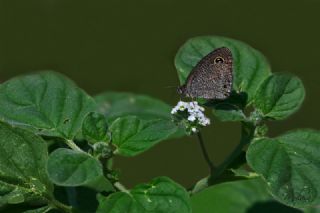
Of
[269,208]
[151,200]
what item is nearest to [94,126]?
[151,200]

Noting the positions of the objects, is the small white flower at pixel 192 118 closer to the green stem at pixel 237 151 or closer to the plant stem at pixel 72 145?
the green stem at pixel 237 151

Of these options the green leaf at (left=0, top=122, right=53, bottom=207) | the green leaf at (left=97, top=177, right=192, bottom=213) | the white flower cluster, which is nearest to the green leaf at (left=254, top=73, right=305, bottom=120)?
the white flower cluster

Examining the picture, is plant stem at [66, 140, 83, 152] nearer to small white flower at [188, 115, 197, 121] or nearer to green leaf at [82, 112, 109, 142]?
green leaf at [82, 112, 109, 142]

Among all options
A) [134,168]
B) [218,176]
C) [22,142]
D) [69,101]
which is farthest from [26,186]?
[134,168]

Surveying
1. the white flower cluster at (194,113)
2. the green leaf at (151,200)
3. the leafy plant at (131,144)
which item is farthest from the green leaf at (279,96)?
the green leaf at (151,200)

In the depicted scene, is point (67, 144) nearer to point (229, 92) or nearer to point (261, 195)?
point (229, 92)

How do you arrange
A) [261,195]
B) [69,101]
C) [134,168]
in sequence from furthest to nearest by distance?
[134,168]
[261,195]
[69,101]
